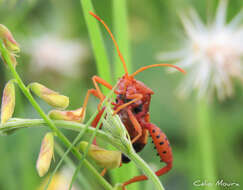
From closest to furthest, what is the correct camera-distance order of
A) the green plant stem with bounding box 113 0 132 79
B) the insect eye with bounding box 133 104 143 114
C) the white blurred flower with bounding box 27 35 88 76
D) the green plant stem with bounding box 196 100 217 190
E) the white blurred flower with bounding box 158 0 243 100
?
the insect eye with bounding box 133 104 143 114 → the green plant stem with bounding box 113 0 132 79 → the green plant stem with bounding box 196 100 217 190 → the white blurred flower with bounding box 158 0 243 100 → the white blurred flower with bounding box 27 35 88 76

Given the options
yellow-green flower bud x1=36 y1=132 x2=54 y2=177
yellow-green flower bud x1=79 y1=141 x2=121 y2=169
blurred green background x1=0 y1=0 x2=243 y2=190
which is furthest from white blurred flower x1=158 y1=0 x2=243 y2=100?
yellow-green flower bud x1=36 y1=132 x2=54 y2=177

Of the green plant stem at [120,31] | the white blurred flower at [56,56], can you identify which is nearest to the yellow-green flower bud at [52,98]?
the green plant stem at [120,31]

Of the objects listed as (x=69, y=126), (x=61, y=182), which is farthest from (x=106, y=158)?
(x=61, y=182)

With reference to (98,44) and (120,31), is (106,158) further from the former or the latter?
(120,31)

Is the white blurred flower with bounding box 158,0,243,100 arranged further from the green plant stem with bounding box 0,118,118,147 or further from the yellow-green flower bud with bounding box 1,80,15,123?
the yellow-green flower bud with bounding box 1,80,15,123

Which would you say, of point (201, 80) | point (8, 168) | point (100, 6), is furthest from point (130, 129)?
point (100, 6)

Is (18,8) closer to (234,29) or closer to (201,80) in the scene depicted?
(201,80)

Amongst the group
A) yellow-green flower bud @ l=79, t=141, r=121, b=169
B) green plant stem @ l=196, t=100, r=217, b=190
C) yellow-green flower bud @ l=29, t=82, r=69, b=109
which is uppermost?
yellow-green flower bud @ l=29, t=82, r=69, b=109

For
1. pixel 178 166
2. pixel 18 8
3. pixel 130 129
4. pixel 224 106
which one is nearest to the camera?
pixel 130 129
